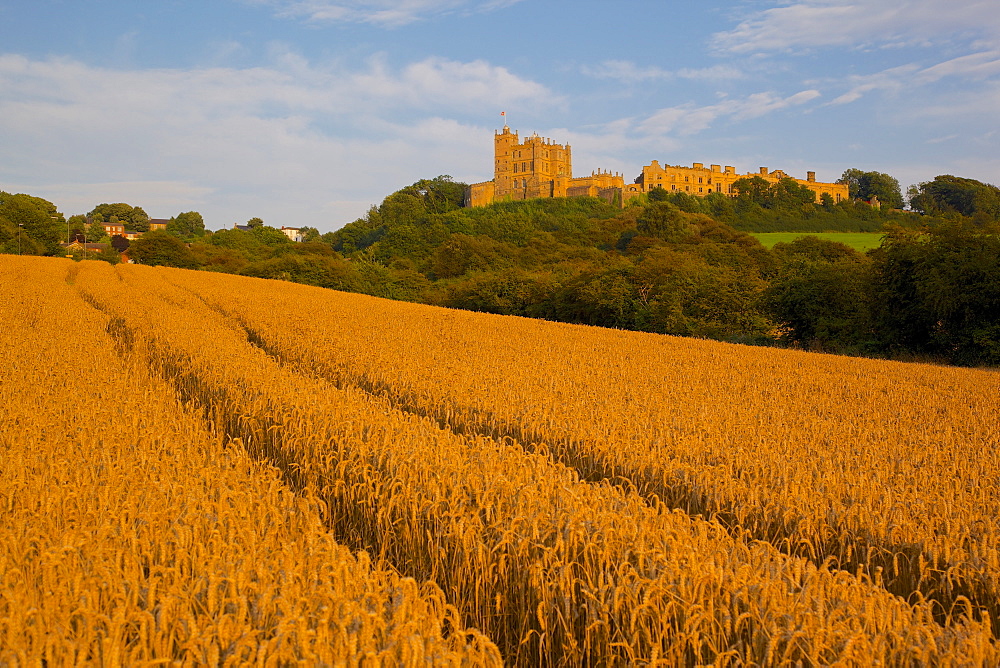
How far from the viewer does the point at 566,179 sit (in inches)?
5305

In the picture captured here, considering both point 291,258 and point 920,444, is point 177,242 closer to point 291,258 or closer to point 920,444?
point 291,258

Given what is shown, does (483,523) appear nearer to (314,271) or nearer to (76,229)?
(314,271)

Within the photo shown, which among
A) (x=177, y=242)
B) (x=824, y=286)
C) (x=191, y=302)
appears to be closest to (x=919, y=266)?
(x=824, y=286)

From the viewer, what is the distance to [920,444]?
6.84 meters

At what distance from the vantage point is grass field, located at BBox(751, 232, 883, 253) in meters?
80.2

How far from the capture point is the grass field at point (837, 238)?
80250 millimetres

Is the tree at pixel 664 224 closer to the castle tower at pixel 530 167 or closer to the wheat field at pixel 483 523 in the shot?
the castle tower at pixel 530 167

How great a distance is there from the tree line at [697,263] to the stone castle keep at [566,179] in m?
6.79

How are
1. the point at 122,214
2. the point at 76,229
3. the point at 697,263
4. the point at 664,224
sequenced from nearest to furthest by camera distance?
the point at 697,263
the point at 664,224
the point at 76,229
the point at 122,214

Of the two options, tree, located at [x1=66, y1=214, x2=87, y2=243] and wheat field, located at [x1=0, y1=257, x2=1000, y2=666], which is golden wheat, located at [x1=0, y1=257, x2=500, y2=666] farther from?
tree, located at [x1=66, y1=214, x2=87, y2=243]

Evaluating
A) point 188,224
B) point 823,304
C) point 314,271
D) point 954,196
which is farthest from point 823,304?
point 188,224

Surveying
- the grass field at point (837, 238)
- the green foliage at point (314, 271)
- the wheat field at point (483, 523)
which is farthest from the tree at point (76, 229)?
the wheat field at point (483, 523)

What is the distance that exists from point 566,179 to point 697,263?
90354 mm


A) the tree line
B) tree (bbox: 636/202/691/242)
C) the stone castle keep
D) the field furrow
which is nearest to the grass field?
the tree line
